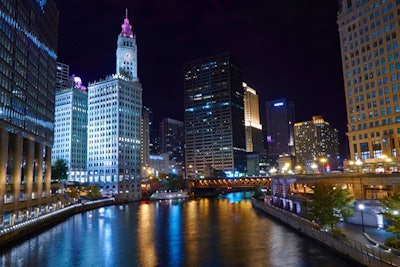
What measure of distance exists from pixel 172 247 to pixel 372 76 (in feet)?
277

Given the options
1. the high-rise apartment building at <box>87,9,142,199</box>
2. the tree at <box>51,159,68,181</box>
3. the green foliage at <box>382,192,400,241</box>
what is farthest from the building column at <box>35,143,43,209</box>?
the green foliage at <box>382,192,400,241</box>

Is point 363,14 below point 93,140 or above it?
above

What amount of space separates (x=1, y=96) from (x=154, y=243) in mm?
47570

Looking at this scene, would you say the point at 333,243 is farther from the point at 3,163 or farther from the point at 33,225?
the point at 3,163

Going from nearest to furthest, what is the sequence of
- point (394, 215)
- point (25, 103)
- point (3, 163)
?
point (394, 215), point (3, 163), point (25, 103)

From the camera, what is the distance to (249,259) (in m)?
45.7

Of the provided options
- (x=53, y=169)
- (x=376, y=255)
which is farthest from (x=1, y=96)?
(x=53, y=169)

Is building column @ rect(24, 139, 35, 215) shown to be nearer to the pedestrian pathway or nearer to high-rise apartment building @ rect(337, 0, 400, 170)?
the pedestrian pathway

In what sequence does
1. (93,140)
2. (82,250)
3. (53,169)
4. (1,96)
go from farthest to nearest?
(93,140) → (53,169) → (1,96) → (82,250)

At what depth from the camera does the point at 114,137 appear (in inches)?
7185

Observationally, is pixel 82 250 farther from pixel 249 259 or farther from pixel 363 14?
pixel 363 14

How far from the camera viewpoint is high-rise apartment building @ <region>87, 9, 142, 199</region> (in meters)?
179

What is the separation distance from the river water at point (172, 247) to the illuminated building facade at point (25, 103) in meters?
13.8

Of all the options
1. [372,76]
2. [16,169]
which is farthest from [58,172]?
[372,76]
